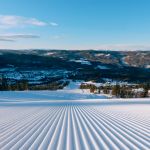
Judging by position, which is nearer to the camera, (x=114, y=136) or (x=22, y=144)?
(x=22, y=144)

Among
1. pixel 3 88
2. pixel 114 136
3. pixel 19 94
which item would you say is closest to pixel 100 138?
pixel 114 136

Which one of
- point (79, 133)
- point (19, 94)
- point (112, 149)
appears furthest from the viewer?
point (19, 94)

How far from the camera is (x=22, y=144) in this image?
771 centimetres

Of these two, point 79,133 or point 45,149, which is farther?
point 79,133

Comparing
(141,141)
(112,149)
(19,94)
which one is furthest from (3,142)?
(19,94)

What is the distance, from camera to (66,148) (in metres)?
7.12

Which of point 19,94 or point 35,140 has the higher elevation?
point 35,140

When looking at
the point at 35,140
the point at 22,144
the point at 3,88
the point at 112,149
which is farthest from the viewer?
the point at 3,88

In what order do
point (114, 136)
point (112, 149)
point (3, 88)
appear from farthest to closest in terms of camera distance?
point (3, 88)
point (114, 136)
point (112, 149)

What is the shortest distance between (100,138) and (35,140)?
1665 mm

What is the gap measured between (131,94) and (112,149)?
77.2m

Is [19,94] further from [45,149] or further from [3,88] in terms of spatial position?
[45,149]

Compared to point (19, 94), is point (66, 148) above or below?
above

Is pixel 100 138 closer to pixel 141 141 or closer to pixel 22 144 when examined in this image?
pixel 141 141
